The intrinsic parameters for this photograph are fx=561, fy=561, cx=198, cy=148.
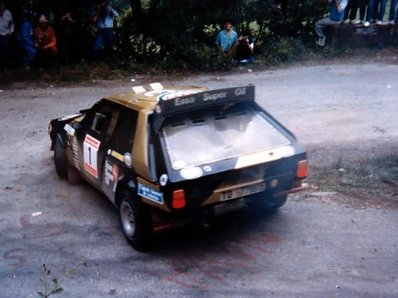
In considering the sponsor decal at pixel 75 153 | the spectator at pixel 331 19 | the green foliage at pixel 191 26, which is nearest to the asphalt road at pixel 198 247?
the sponsor decal at pixel 75 153

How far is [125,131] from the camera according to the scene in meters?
6.21

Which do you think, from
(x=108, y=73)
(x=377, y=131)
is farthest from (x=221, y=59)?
(x=377, y=131)

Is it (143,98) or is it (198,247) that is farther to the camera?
(143,98)

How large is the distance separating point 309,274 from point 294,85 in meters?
7.93

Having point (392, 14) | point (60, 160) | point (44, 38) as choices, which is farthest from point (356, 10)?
point (60, 160)

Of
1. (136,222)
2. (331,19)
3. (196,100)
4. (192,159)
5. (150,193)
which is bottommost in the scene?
(136,222)

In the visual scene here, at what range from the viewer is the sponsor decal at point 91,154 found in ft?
22.2

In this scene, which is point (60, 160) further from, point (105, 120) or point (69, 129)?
point (105, 120)

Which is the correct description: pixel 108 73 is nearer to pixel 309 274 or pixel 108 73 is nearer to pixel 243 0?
pixel 243 0

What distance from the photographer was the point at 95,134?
688 centimetres

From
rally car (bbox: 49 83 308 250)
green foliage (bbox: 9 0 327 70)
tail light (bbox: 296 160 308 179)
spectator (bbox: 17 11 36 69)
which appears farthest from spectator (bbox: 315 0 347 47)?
tail light (bbox: 296 160 308 179)

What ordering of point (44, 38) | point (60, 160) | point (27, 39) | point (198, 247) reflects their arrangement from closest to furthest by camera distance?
point (198, 247), point (60, 160), point (27, 39), point (44, 38)

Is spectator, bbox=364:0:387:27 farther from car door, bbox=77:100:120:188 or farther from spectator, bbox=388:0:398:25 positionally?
car door, bbox=77:100:120:188

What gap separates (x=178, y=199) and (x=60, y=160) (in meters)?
3.24
